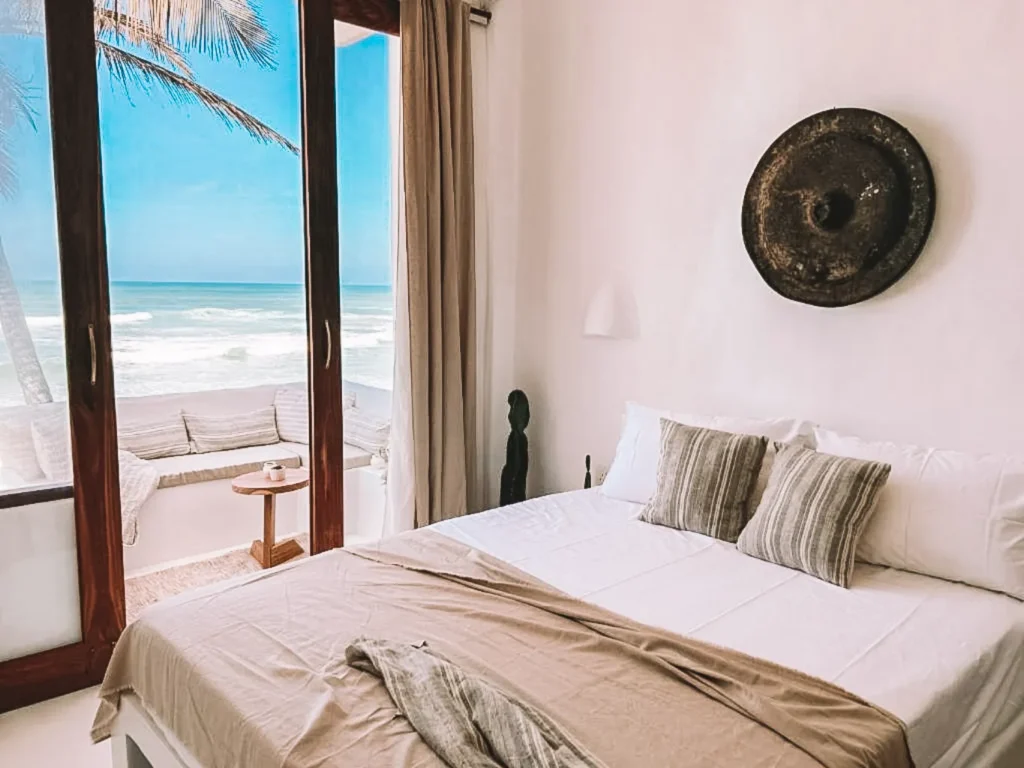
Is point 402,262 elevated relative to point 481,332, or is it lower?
elevated

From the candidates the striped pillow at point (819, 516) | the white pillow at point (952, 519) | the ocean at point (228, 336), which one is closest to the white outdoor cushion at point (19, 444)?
the ocean at point (228, 336)

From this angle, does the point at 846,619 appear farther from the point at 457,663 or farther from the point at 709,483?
the point at 457,663

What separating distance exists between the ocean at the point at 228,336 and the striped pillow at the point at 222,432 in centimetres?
23

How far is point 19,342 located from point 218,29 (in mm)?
1504

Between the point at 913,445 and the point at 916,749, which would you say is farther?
the point at 913,445

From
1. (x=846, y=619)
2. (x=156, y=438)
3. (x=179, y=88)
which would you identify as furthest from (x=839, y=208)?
(x=156, y=438)

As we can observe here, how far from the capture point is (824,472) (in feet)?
7.05

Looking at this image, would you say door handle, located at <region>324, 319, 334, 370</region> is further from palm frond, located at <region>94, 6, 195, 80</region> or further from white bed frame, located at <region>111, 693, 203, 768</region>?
white bed frame, located at <region>111, 693, 203, 768</region>

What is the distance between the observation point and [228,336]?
3.48m

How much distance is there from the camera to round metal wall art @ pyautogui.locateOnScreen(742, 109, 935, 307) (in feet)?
7.47

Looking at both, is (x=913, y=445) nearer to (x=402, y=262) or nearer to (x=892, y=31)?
(x=892, y=31)

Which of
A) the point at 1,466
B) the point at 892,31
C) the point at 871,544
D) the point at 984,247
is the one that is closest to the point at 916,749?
the point at 871,544

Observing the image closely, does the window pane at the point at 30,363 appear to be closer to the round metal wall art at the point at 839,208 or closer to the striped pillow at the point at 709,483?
the striped pillow at the point at 709,483

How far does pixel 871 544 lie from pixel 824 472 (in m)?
0.25
